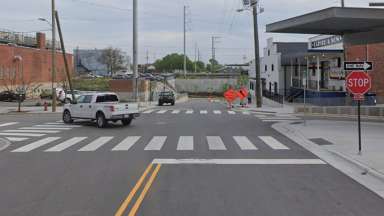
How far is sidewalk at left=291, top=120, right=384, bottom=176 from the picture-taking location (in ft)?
45.5

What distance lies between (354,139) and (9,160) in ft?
39.0

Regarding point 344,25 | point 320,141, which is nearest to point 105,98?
point 320,141

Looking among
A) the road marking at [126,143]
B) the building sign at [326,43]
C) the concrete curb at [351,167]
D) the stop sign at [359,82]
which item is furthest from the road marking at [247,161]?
the building sign at [326,43]

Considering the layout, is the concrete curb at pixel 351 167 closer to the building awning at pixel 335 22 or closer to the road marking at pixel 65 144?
the building awning at pixel 335 22

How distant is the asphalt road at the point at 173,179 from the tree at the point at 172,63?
168 metres

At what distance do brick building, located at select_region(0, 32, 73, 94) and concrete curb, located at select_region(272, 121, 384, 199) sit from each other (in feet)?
149

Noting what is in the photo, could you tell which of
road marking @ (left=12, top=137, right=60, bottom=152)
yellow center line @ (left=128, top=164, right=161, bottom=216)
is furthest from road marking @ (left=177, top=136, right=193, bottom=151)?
road marking @ (left=12, top=137, right=60, bottom=152)

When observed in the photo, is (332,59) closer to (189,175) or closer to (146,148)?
(146,148)

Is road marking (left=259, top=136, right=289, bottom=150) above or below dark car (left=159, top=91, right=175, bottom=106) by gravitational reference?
below

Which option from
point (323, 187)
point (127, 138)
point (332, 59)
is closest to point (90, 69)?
point (332, 59)

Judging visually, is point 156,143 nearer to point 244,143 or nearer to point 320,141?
point 244,143

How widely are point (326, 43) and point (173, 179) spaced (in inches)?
1433

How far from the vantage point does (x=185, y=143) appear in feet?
61.3

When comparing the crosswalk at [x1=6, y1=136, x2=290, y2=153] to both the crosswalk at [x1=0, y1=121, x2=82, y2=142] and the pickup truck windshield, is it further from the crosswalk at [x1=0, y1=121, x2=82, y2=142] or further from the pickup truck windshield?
the pickup truck windshield
